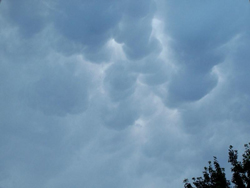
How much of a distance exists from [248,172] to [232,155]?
2844 mm

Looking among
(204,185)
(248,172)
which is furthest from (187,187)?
(248,172)

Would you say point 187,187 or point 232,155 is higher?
point 232,155

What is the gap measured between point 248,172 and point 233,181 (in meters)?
2.24

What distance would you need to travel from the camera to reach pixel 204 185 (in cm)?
3000

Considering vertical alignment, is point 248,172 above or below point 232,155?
below

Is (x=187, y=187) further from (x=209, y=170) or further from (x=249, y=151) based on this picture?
(x=249, y=151)

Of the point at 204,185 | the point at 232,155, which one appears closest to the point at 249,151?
the point at 232,155

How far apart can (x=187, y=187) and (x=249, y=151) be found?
32.2 ft

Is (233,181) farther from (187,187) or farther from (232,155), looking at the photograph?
(187,187)

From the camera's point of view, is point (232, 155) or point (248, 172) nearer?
point (248, 172)

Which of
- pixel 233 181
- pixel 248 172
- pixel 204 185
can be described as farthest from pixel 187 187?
pixel 248 172

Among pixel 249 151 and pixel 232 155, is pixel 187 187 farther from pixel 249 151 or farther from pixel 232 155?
pixel 249 151

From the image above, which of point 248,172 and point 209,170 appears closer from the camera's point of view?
point 248,172

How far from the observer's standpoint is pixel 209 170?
101 ft
